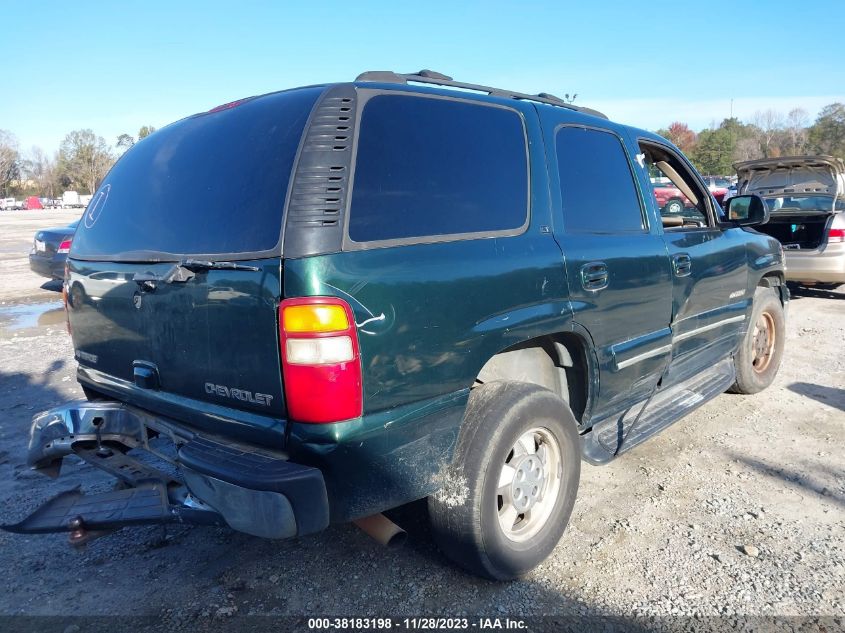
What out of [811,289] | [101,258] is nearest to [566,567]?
Answer: [101,258]

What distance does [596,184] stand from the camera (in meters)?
3.40

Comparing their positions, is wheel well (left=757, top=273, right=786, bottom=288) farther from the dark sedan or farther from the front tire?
the dark sedan

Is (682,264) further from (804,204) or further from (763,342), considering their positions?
(804,204)

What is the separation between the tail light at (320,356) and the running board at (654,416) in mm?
1603

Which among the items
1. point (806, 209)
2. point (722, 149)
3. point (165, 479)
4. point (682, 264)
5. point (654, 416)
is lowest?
point (654, 416)

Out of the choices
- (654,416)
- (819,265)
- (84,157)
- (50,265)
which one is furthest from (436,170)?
(84,157)

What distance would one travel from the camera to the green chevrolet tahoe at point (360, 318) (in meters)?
2.13

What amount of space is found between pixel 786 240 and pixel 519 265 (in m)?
8.81

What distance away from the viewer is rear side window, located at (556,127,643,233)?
3.16 m

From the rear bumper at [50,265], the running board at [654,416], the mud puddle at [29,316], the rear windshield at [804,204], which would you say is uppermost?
the rear windshield at [804,204]

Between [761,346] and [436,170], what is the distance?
3.99m

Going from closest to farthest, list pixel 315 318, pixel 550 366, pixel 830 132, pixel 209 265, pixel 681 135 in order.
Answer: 1. pixel 315 318
2. pixel 209 265
3. pixel 550 366
4. pixel 830 132
5. pixel 681 135

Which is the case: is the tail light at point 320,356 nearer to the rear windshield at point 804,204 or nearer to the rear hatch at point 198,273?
the rear hatch at point 198,273

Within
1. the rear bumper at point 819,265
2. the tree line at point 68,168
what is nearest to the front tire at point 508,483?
the rear bumper at point 819,265
